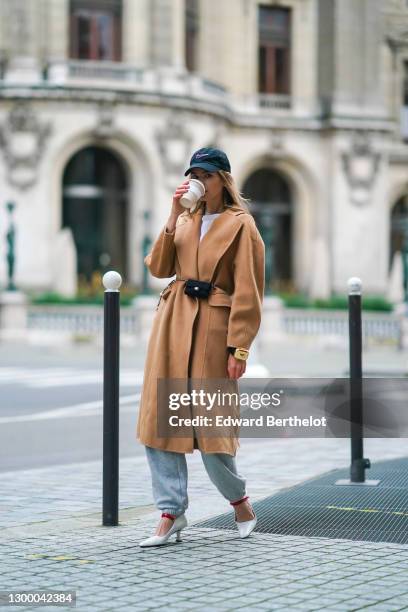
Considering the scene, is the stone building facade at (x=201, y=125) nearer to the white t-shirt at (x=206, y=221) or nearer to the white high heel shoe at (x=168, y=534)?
the white t-shirt at (x=206, y=221)

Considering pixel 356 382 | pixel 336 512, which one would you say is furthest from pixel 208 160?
pixel 356 382

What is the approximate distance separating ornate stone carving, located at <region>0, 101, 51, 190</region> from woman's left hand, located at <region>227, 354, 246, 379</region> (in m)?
35.1

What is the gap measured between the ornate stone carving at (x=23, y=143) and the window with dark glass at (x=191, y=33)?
6439mm

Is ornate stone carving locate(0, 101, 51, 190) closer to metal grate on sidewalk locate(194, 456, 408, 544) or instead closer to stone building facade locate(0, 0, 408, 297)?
stone building facade locate(0, 0, 408, 297)

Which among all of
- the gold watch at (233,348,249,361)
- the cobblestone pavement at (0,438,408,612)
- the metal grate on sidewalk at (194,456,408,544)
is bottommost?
the metal grate on sidewalk at (194,456,408,544)

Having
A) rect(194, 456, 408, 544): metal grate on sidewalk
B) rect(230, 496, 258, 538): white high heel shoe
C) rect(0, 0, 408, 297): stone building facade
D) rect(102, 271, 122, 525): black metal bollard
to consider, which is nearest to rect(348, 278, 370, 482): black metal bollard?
rect(194, 456, 408, 544): metal grate on sidewalk

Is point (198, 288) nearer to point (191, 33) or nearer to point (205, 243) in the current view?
point (205, 243)

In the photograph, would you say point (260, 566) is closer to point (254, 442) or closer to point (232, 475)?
point (232, 475)

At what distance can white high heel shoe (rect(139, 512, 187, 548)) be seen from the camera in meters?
6.73

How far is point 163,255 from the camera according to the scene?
698cm

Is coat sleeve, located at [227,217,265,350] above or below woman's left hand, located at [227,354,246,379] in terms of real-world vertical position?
above

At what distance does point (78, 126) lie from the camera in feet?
137

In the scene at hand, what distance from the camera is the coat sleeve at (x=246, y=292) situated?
6762mm

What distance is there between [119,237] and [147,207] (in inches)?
68.8
